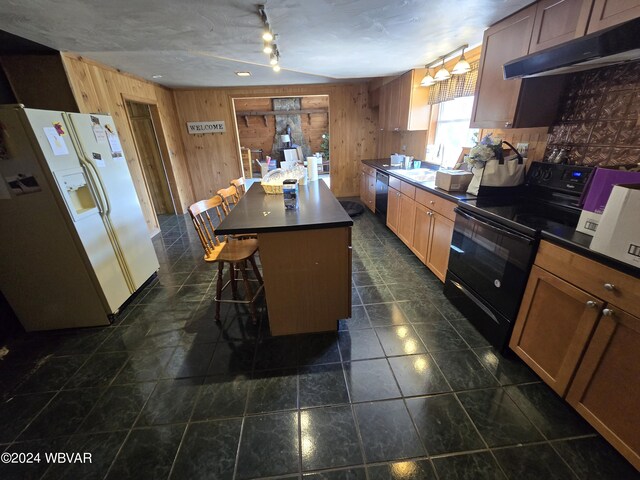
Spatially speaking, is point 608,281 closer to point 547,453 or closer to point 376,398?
point 547,453

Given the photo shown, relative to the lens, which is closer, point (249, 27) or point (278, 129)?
point (249, 27)

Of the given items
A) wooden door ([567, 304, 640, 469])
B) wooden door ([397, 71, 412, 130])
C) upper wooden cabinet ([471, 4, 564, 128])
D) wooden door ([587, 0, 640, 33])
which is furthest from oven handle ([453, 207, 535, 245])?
wooden door ([397, 71, 412, 130])

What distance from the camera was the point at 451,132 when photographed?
338 centimetres

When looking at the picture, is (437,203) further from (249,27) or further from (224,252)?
(249,27)

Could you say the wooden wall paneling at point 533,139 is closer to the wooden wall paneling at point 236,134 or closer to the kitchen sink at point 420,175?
the kitchen sink at point 420,175

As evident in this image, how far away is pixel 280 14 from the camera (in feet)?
6.01

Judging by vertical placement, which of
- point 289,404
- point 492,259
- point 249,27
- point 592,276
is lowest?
point 289,404

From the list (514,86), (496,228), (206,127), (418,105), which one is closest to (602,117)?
(514,86)

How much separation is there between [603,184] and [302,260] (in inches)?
64.5

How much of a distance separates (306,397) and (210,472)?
1.86 ft

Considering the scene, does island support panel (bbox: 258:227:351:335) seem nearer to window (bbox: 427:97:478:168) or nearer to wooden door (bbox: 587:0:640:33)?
wooden door (bbox: 587:0:640:33)

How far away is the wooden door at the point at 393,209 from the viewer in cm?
350

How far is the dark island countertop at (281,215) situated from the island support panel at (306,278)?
0.06m

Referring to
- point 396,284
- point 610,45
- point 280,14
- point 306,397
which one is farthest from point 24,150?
point 610,45
